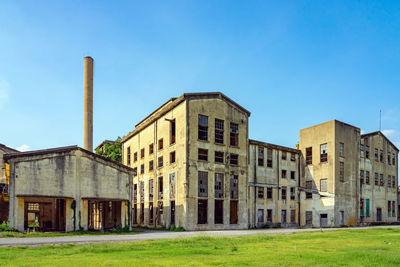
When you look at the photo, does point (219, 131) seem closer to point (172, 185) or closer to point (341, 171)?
point (172, 185)

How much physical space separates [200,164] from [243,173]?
20.3ft

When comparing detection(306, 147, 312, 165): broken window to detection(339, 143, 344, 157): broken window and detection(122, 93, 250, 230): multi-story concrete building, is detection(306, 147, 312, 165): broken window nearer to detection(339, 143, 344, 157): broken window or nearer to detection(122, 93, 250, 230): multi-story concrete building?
detection(339, 143, 344, 157): broken window

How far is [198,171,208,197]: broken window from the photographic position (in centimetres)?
3950

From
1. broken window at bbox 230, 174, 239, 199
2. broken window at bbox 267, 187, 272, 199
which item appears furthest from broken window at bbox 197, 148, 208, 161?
broken window at bbox 267, 187, 272, 199

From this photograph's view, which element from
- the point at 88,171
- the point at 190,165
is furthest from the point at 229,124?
the point at 88,171

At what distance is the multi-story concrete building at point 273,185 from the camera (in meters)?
45.2

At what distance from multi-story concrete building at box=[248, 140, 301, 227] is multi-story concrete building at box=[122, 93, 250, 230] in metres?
2.34

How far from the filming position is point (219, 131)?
138 feet

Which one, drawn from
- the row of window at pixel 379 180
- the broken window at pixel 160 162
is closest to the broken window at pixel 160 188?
the broken window at pixel 160 162

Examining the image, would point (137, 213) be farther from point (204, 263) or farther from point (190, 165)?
point (204, 263)

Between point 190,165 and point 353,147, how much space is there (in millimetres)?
26531

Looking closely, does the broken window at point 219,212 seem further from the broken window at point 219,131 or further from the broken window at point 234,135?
the broken window at point 234,135

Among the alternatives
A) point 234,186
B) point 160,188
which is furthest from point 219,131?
point 160,188

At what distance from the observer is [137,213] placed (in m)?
50.8
